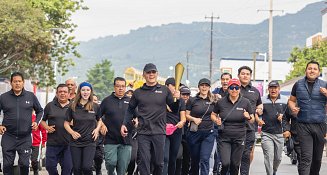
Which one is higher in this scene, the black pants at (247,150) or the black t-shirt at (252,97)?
the black t-shirt at (252,97)

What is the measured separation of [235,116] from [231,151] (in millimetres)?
627

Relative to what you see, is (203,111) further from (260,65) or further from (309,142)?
(260,65)

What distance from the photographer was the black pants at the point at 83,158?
A: 41.9 ft

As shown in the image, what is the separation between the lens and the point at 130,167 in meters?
14.6

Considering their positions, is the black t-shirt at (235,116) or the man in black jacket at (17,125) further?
the black t-shirt at (235,116)

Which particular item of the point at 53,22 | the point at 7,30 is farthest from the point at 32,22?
the point at 53,22

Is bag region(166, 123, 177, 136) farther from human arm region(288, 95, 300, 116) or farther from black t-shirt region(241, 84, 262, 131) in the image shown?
human arm region(288, 95, 300, 116)

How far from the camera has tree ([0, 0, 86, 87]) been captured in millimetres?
39719

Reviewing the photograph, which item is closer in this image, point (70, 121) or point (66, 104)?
point (70, 121)

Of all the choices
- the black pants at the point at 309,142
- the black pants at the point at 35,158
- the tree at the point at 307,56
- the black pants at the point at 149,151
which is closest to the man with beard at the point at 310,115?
the black pants at the point at 309,142

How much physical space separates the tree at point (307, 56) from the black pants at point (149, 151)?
207 ft

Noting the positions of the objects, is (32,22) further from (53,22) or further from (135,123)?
(135,123)

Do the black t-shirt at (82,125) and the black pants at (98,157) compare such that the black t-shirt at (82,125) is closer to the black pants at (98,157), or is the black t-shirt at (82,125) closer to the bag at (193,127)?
the bag at (193,127)

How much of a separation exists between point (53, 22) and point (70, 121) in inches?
1277
